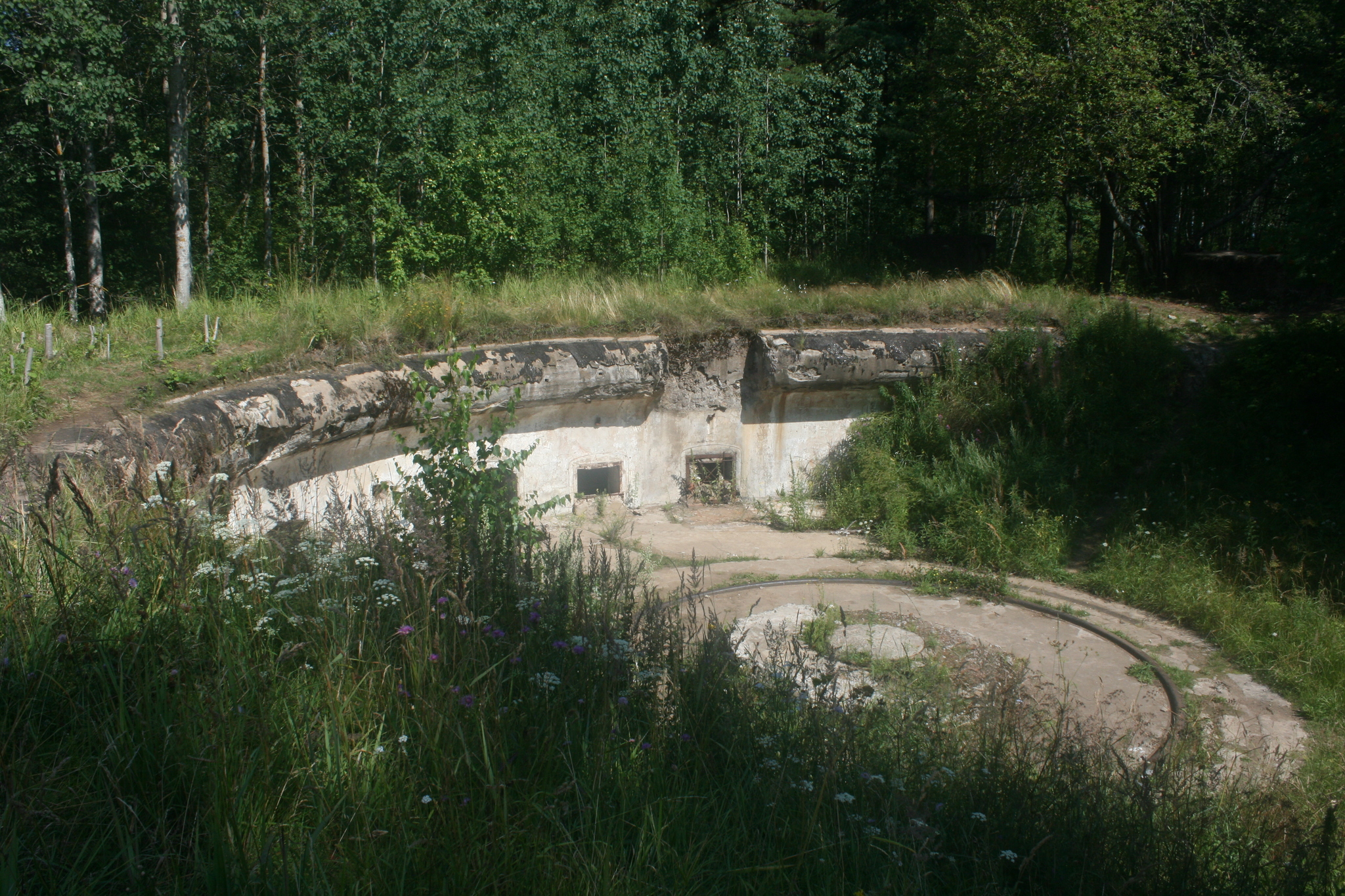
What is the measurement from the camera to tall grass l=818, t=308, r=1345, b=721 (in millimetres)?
6992

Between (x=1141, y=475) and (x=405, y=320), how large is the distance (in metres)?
7.91

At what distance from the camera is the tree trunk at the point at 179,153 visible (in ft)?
42.4

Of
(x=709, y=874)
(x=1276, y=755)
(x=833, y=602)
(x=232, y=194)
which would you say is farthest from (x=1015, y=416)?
(x=232, y=194)

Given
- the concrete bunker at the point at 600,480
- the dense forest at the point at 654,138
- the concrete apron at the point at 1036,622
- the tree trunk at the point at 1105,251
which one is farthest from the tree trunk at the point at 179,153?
the tree trunk at the point at 1105,251

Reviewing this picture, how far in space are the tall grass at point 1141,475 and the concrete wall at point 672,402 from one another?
504 mm

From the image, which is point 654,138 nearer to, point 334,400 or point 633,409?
point 633,409

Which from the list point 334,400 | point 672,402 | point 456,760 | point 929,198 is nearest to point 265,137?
point 672,402

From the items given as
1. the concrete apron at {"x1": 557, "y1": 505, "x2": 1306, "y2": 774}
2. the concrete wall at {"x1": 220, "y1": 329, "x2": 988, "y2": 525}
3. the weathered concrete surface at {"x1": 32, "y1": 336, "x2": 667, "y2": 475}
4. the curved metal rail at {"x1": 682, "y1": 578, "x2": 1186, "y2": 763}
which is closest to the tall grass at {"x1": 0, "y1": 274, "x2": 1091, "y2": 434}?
the weathered concrete surface at {"x1": 32, "y1": 336, "x2": 667, "y2": 475}

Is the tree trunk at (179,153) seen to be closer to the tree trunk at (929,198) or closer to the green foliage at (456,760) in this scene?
the green foliage at (456,760)

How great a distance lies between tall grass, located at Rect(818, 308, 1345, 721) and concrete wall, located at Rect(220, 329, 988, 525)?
504mm

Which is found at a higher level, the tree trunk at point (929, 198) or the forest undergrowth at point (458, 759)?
the tree trunk at point (929, 198)

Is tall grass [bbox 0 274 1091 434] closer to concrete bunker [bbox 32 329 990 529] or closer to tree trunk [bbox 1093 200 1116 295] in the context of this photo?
concrete bunker [bbox 32 329 990 529]

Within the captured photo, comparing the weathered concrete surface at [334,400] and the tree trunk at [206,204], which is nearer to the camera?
the weathered concrete surface at [334,400]

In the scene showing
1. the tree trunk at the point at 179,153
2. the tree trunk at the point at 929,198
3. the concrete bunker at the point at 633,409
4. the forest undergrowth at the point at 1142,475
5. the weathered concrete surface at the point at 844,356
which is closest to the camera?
the forest undergrowth at the point at 1142,475
